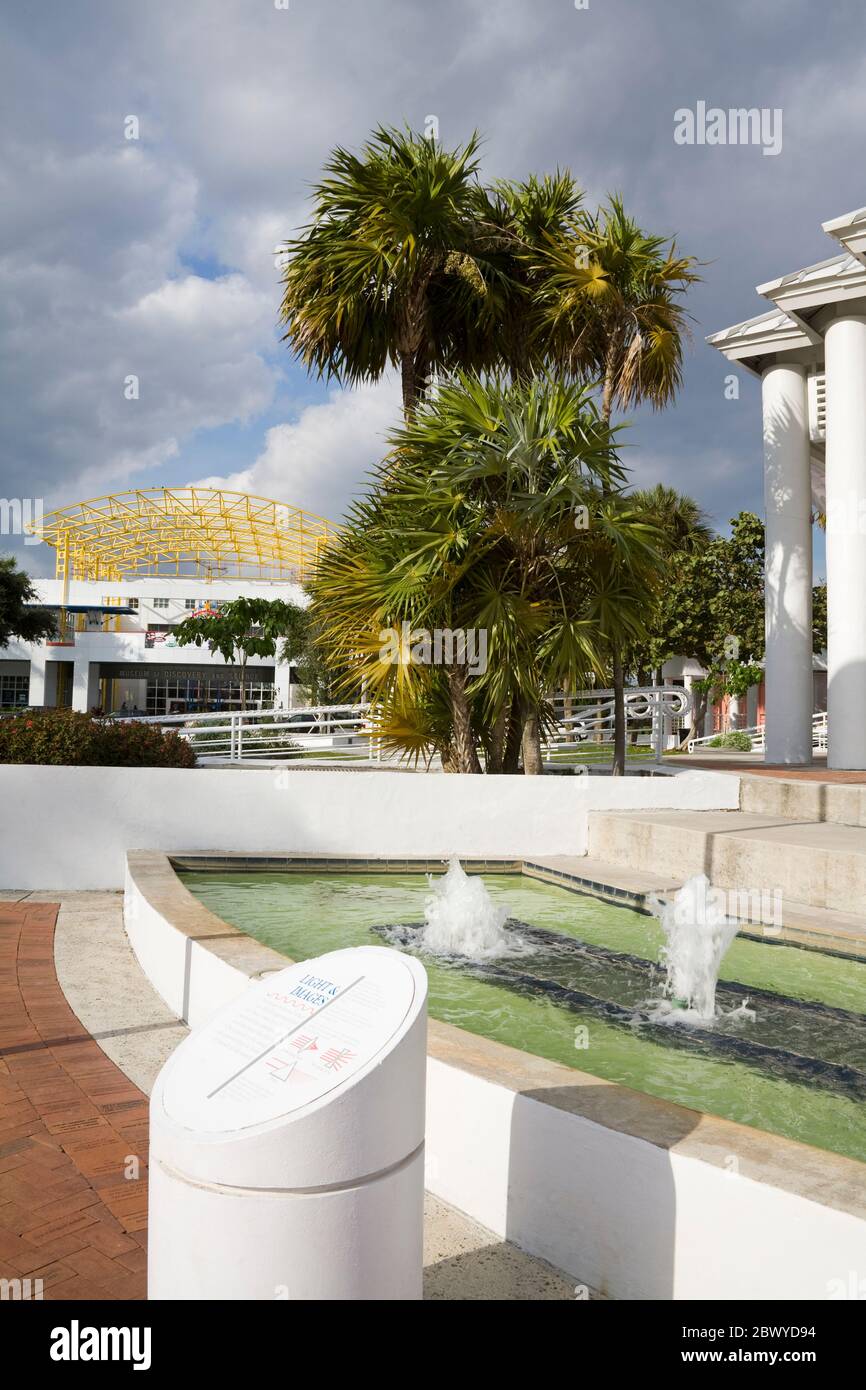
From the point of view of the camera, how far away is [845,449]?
11.8 m

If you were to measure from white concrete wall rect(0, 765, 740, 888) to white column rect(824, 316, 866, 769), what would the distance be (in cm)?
302

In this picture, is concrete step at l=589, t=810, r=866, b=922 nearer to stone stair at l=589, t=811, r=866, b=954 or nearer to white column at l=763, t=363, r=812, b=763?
stone stair at l=589, t=811, r=866, b=954

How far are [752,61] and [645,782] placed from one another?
345 inches

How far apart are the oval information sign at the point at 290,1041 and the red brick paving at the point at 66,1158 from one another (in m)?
0.90

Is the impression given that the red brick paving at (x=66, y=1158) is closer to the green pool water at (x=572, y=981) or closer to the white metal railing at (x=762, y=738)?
the green pool water at (x=572, y=981)

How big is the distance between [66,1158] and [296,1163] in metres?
1.87

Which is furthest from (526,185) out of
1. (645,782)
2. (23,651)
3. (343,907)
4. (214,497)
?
(214,497)

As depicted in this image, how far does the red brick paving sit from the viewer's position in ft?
8.44

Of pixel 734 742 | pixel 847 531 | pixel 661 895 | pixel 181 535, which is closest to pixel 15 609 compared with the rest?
pixel 734 742

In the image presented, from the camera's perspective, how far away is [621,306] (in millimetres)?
11539

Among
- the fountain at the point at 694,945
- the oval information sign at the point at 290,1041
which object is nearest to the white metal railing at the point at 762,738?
the fountain at the point at 694,945

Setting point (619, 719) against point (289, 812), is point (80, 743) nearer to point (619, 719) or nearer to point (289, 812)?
point (289, 812)

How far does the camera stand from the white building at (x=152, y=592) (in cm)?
5662
